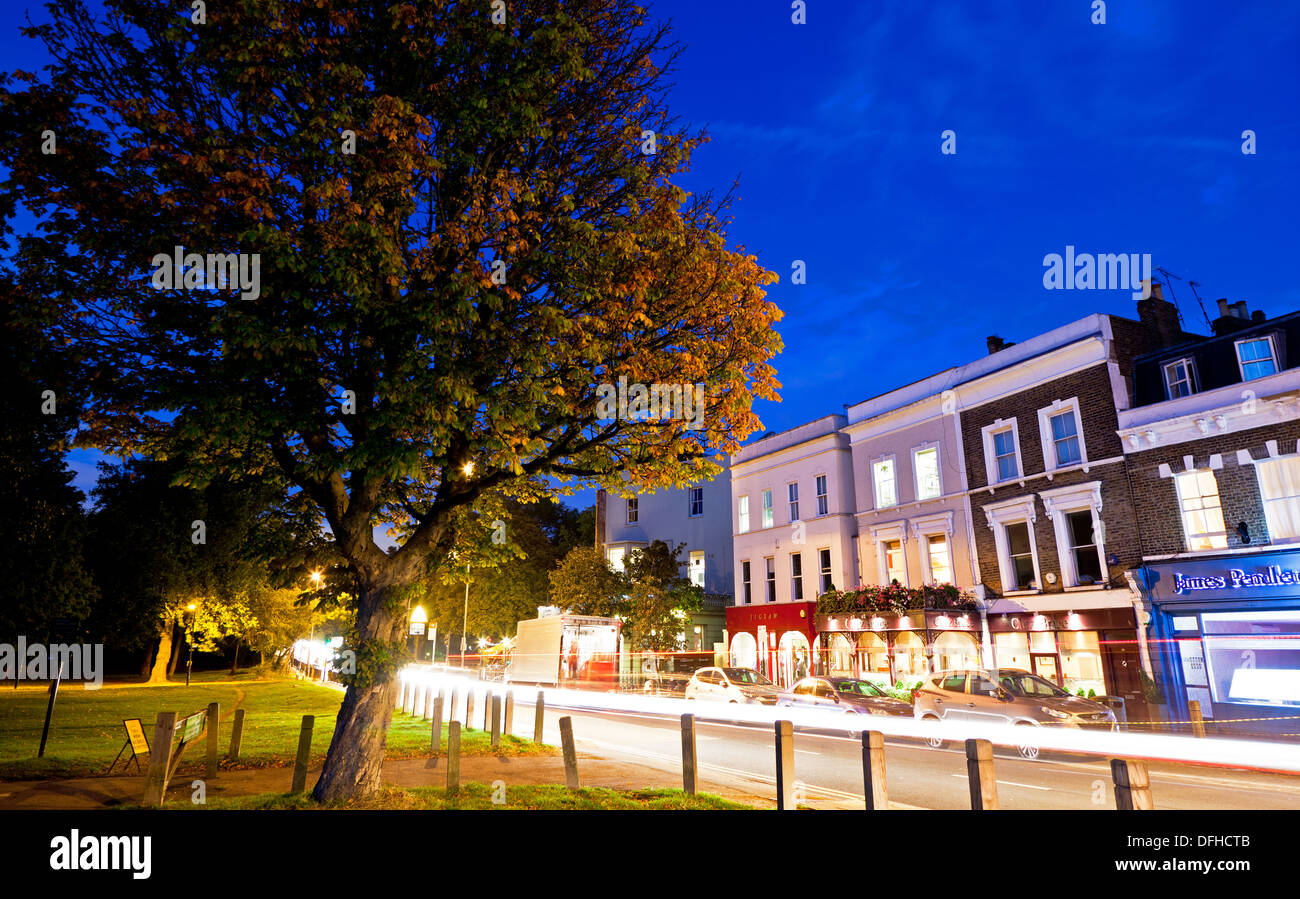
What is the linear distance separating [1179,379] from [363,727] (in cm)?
2420

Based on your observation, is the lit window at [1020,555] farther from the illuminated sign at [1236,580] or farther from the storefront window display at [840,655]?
the storefront window display at [840,655]

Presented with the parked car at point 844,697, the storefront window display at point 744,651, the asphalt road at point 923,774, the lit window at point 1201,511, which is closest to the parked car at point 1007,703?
the asphalt road at point 923,774

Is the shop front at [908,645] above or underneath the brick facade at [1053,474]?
underneath

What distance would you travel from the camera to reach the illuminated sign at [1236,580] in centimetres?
1861

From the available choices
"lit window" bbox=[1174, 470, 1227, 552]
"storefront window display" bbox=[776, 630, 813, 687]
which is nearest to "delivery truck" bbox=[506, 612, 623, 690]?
"storefront window display" bbox=[776, 630, 813, 687]

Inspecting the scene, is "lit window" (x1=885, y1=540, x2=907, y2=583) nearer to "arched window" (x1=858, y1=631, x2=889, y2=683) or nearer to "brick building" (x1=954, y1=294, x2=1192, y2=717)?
"arched window" (x1=858, y1=631, x2=889, y2=683)

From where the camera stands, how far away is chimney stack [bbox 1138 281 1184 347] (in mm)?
24609

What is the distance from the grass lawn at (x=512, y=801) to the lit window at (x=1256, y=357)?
20112mm

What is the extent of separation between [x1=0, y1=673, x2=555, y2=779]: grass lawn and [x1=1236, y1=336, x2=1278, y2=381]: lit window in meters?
21.1

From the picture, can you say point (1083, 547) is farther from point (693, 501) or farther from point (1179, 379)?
point (693, 501)

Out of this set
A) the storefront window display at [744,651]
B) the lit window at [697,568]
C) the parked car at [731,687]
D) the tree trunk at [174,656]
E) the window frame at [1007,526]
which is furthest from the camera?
the tree trunk at [174,656]

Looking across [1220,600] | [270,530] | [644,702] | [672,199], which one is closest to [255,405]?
[270,530]

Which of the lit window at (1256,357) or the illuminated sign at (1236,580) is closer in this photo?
the illuminated sign at (1236,580)
